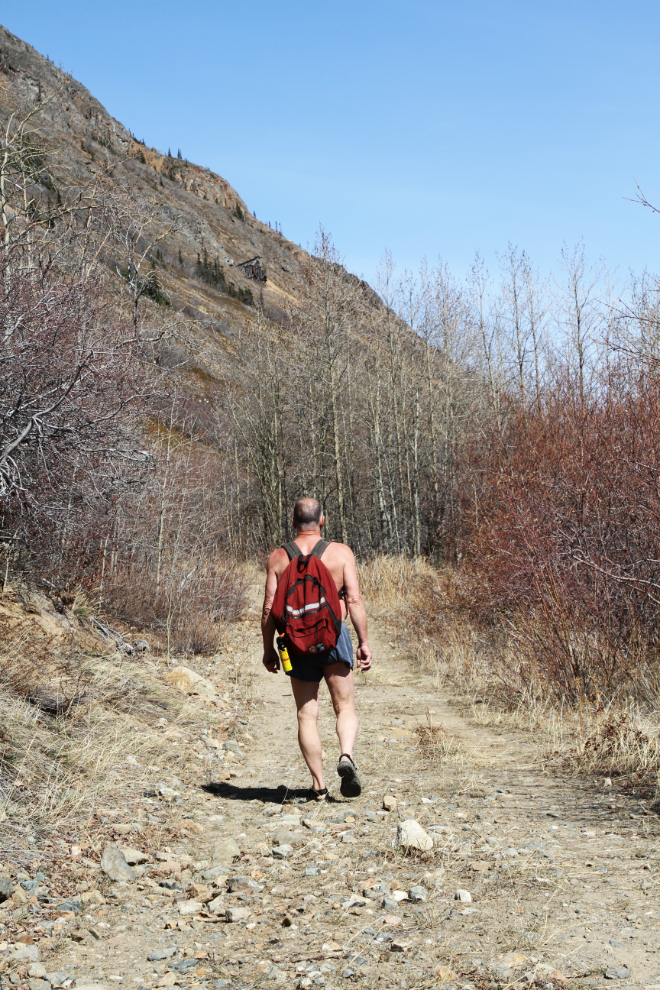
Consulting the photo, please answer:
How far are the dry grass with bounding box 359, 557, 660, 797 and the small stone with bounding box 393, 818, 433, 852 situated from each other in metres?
1.42

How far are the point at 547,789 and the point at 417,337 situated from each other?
68.8 ft

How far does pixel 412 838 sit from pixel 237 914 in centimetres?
93

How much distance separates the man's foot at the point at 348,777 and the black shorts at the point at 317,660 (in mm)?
491

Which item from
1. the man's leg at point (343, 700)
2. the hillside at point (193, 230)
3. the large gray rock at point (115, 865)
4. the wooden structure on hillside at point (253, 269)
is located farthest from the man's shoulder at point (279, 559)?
the wooden structure on hillside at point (253, 269)

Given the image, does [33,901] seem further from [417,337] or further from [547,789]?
[417,337]

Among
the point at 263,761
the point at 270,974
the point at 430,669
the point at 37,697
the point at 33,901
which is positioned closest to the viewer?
the point at 270,974

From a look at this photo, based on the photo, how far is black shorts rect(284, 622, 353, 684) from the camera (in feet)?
14.9

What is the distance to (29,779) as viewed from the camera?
170 inches

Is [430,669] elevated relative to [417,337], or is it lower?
lower

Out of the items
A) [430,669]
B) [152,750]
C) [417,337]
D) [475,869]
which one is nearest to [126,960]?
[475,869]

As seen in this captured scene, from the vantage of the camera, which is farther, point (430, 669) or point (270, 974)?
point (430, 669)

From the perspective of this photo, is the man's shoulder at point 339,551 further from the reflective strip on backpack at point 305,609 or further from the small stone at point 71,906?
the small stone at point 71,906

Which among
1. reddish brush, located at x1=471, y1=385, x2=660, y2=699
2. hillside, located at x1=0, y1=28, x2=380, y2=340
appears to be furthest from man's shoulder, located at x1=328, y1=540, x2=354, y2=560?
hillside, located at x1=0, y1=28, x2=380, y2=340

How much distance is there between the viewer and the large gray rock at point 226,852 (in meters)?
3.98
